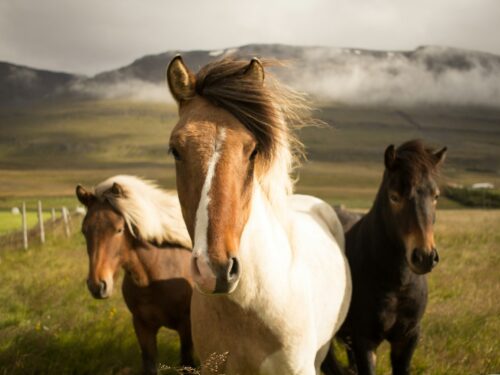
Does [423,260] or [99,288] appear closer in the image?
[423,260]

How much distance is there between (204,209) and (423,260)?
1.99 m

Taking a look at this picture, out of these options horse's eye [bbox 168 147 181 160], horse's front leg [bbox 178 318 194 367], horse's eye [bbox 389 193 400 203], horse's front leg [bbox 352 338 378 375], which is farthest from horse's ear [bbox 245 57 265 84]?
horse's front leg [bbox 178 318 194 367]

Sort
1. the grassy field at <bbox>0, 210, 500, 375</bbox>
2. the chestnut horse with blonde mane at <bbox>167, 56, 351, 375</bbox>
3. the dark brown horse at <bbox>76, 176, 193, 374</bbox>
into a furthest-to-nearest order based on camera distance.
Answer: the grassy field at <bbox>0, 210, 500, 375</bbox>
the dark brown horse at <bbox>76, 176, 193, 374</bbox>
the chestnut horse with blonde mane at <bbox>167, 56, 351, 375</bbox>

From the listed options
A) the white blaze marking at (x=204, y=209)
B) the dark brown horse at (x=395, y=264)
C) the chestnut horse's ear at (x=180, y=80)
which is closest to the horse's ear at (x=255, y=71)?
the chestnut horse's ear at (x=180, y=80)

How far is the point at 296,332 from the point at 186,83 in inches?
61.6

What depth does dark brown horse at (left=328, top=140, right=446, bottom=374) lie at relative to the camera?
374 centimetres

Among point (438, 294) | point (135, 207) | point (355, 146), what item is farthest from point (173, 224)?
point (355, 146)

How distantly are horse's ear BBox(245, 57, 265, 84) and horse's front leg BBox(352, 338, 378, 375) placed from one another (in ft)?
8.07

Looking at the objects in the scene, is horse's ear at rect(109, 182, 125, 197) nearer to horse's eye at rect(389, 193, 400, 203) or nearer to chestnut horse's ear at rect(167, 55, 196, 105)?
chestnut horse's ear at rect(167, 55, 196, 105)

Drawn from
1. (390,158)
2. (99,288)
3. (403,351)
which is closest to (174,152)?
(390,158)

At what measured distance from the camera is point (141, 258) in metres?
5.30

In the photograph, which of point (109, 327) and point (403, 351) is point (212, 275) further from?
point (109, 327)

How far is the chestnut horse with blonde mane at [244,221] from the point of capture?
229cm

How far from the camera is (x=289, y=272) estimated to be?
2.94 metres
